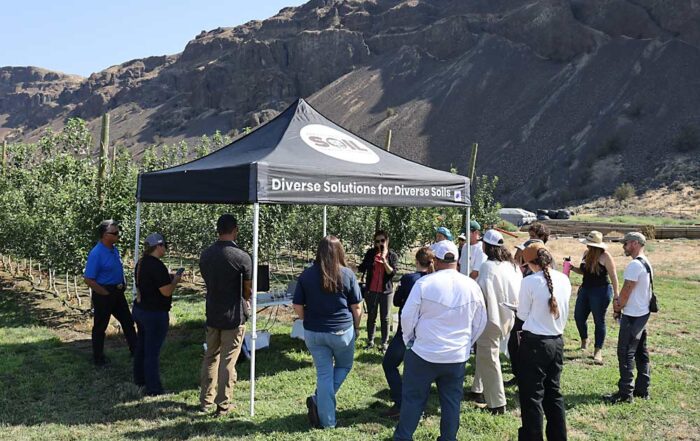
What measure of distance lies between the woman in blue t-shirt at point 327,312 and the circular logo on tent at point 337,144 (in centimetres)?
211

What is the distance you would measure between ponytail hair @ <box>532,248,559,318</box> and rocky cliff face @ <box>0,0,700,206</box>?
A: 50.4 meters

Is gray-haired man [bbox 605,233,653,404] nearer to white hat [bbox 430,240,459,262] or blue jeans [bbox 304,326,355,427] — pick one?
white hat [bbox 430,240,459,262]

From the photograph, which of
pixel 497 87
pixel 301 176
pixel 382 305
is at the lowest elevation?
pixel 382 305

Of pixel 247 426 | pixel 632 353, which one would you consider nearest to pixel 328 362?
pixel 247 426

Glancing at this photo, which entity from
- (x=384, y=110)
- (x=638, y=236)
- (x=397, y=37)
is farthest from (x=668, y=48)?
(x=638, y=236)

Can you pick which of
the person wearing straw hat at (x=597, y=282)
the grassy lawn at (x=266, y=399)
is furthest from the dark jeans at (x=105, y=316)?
the person wearing straw hat at (x=597, y=282)

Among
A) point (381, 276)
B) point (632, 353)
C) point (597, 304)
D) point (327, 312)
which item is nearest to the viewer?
point (327, 312)

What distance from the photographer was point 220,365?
5.22 metres

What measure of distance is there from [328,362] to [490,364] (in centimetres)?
161

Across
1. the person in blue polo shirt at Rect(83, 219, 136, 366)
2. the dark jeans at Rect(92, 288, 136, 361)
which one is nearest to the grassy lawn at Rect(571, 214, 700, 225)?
the dark jeans at Rect(92, 288, 136, 361)

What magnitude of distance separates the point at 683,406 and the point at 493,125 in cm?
6210

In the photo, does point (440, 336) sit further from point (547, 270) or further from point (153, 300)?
point (153, 300)

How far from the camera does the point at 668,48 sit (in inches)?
2394

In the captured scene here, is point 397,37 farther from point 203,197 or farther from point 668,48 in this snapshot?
point 203,197
